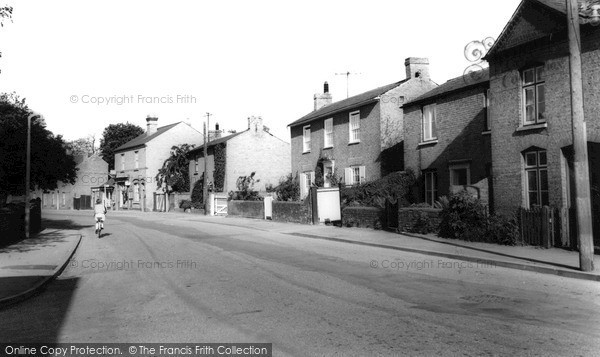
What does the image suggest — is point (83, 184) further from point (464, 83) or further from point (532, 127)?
point (532, 127)

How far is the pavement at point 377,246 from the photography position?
969 centimetres

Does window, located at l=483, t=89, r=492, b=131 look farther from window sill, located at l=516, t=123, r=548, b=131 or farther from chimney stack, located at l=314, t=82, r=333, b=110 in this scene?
chimney stack, located at l=314, t=82, r=333, b=110

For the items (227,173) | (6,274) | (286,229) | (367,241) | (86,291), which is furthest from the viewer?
(227,173)

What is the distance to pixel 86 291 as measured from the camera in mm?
9117

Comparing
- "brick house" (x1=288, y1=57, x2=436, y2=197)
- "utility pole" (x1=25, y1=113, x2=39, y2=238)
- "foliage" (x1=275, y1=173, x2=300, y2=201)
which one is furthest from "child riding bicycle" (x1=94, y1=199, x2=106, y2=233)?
"foliage" (x1=275, y1=173, x2=300, y2=201)

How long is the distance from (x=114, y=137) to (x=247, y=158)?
147 ft

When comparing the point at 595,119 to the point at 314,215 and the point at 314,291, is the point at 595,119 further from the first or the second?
the point at 314,215

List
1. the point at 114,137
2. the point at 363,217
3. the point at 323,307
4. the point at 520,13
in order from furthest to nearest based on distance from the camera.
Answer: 1. the point at 114,137
2. the point at 363,217
3. the point at 520,13
4. the point at 323,307

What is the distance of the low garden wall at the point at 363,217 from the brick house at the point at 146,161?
107 ft

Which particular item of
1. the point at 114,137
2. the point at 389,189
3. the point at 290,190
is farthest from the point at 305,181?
the point at 114,137

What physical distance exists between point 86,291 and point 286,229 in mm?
13421

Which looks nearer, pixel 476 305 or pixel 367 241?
pixel 476 305

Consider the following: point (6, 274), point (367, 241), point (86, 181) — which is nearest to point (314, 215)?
point (367, 241)

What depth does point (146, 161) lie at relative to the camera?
50.4 metres
